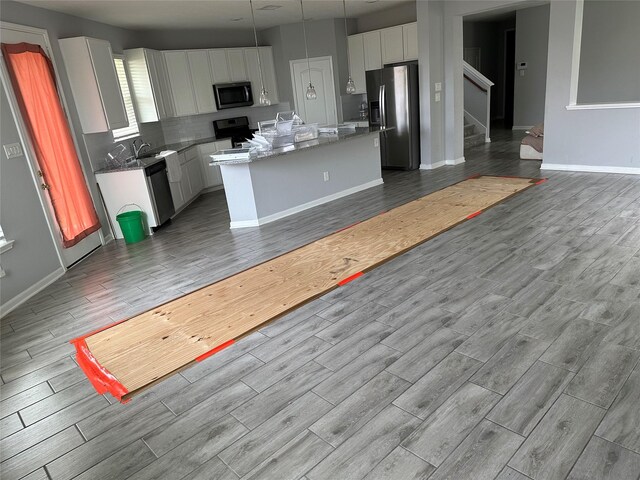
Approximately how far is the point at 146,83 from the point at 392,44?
4.25 metres

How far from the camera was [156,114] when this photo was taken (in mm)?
6754

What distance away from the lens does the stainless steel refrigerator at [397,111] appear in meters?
7.22

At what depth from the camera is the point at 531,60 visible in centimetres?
1005

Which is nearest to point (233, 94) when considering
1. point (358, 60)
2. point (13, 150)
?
point (358, 60)

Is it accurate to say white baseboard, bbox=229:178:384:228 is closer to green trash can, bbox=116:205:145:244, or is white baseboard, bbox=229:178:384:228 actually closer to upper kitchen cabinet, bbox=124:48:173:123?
green trash can, bbox=116:205:145:244

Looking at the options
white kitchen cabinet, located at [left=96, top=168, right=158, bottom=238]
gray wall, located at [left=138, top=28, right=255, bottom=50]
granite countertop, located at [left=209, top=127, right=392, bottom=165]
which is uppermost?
gray wall, located at [left=138, top=28, right=255, bottom=50]

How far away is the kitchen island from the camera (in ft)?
17.4

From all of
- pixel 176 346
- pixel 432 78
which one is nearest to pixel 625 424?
pixel 176 346

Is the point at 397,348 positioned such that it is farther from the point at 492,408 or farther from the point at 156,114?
the point at 156,114

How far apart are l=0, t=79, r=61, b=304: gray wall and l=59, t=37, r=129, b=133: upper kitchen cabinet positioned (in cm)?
123

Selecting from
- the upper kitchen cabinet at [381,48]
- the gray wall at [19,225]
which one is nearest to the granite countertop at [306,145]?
the gray wall at [19,225]

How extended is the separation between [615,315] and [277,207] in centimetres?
384

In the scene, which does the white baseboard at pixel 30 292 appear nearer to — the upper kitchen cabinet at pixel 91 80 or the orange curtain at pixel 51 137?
the orange curtain at pixel 51 137

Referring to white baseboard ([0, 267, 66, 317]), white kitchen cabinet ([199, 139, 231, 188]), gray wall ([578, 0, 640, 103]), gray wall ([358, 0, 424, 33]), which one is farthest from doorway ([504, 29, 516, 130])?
white baseboard ([0, 267, 66, 317])
